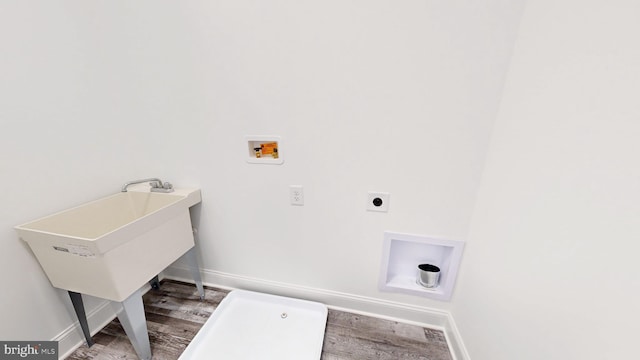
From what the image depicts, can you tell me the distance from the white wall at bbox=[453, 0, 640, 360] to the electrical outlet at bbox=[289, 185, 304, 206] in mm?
955

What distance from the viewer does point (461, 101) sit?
0.99 m

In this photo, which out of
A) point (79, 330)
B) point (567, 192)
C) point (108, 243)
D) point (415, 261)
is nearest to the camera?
point (567, 192)

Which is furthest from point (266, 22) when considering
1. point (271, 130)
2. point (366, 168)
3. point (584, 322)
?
point (584, 322)

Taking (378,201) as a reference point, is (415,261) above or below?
below

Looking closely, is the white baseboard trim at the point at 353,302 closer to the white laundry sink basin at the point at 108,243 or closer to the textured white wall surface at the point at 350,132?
the textured white wall surface at the point at 350,132

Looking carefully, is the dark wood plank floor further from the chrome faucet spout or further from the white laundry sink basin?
the chrome faucet spout

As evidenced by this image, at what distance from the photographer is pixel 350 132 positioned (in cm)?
114

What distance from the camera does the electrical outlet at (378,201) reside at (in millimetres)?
1203

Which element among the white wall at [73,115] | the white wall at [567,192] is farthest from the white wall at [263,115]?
the white wall at [567,192]

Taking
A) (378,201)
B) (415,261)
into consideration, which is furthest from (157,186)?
(415,261)

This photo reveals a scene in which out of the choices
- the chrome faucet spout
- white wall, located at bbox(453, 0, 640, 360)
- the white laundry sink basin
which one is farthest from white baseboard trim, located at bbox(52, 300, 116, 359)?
white wall, located at bbox(453, 0, 640, 360)

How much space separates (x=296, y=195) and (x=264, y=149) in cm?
34

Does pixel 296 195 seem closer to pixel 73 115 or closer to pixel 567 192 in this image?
pixel 567 192

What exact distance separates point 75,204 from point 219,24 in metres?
1.27
